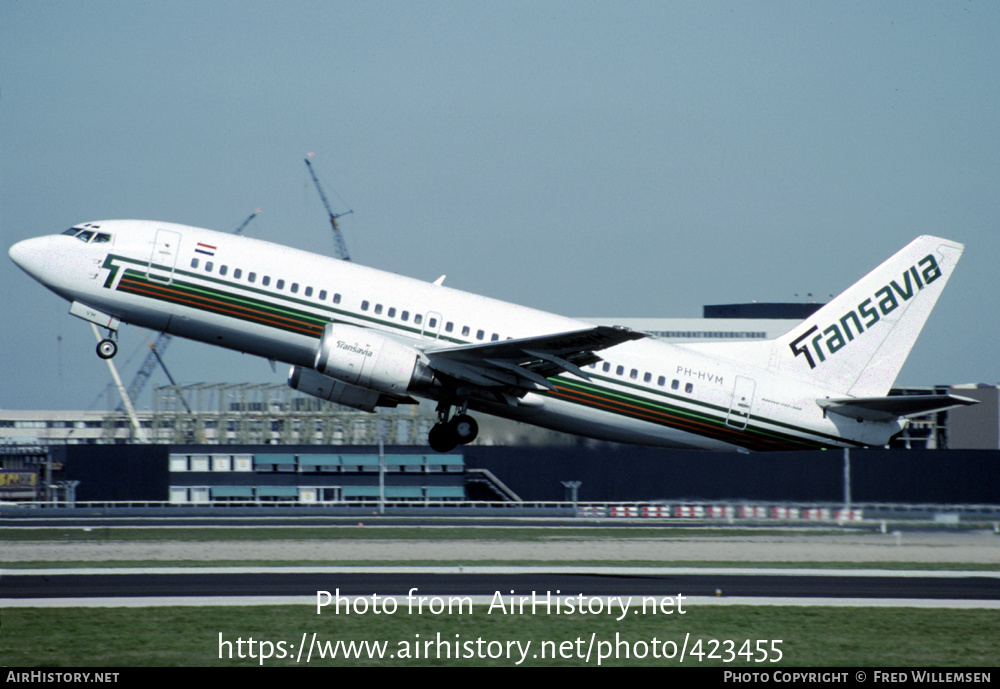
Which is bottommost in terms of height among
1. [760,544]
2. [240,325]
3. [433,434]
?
[760,544]

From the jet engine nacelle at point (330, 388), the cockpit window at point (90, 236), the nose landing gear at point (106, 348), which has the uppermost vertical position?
the cockpit window at point (90, 236)

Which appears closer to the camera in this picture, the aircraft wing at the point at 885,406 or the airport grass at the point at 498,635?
the airport grass at the point at 498,635

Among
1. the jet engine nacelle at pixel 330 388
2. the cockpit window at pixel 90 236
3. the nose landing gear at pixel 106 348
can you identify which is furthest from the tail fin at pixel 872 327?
the cockpit window at pixel 90 236

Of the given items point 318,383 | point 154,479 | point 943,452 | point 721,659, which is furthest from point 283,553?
point 943,452

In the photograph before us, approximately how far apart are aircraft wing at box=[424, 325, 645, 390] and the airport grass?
7498 mm

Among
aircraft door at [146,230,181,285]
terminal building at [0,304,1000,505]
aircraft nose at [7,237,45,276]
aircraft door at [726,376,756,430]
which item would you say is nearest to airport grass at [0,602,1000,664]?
aircraft door at [726,376,756,430]

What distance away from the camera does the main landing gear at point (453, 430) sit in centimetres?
3309

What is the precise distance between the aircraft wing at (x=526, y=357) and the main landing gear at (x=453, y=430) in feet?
5.59

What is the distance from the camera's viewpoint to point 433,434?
33.2m

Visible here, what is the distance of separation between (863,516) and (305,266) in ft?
80.9

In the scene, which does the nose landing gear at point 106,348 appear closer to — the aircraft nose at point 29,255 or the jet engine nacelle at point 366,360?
the aircraft nose at point 29,255
